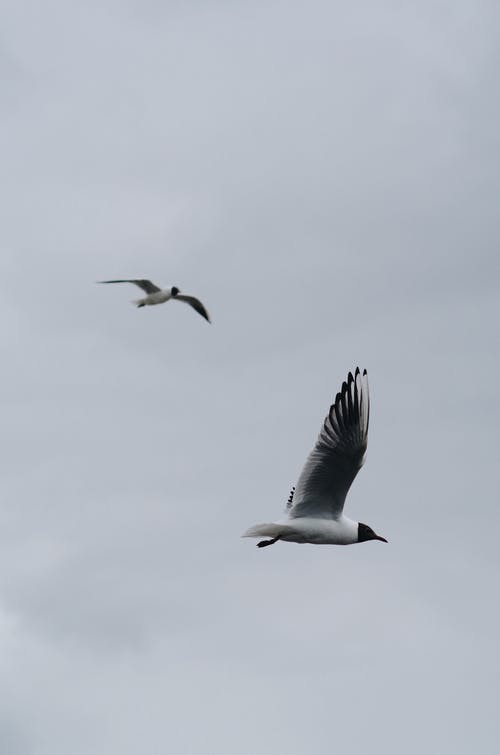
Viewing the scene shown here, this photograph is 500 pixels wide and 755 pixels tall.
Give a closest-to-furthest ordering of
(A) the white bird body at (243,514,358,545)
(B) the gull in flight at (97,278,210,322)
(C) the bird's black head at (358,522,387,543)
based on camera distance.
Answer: (A) the white bird body at (243,514,358,545) < (C) the bird's black head at (358,522,387,543) < (B) the gull in flight at (97,278,210,322)

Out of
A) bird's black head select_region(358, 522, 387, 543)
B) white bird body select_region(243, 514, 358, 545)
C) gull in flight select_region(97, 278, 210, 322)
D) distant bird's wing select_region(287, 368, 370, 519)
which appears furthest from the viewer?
gull in flight select_region(97, 278, 210, 322)

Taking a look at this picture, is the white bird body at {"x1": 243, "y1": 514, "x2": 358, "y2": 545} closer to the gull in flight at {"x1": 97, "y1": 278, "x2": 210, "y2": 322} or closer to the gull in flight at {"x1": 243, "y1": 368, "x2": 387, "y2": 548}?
the gull in flight at {"x1": 243, "y1": 368, "x2": 387, "y2": 548}

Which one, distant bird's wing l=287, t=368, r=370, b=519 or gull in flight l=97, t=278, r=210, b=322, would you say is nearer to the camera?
distant bird's wing l=287, t=368, r=370, b=519

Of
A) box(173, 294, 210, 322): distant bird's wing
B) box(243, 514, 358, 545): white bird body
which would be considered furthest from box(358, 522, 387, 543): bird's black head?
box(173, 294, 210, 322): distant bird's wing

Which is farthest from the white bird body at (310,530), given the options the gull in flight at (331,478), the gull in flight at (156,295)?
the gull in flight at (156,295)

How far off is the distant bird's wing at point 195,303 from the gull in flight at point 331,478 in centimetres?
847

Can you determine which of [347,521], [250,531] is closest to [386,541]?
[347,521]

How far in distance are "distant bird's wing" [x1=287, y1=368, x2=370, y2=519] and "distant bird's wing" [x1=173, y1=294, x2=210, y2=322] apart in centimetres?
871

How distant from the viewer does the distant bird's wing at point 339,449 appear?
40438 mm

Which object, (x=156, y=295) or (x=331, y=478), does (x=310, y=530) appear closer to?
(x=331, y=478)

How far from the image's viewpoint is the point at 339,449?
40.4m

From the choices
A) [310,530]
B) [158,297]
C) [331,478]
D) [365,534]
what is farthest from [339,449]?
[158,297]

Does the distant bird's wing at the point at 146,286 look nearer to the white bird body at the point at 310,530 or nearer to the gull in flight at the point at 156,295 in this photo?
the gull in flight at the point at 156,295

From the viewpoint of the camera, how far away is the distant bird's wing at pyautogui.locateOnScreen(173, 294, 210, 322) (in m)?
48.3
